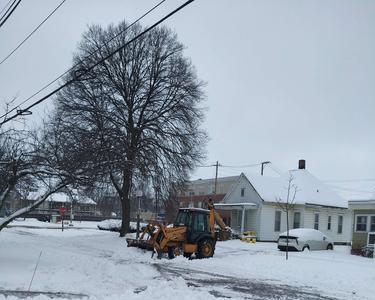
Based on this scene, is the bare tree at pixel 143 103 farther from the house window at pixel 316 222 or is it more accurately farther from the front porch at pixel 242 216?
the house window at pixel 316 222

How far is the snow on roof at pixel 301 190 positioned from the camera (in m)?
45.3

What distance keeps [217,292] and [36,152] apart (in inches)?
334

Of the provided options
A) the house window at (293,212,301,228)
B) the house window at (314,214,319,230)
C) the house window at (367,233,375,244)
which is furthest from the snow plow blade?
the house window at (314,214,319,230)

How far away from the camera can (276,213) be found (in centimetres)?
4497

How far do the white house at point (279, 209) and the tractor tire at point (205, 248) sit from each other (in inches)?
659

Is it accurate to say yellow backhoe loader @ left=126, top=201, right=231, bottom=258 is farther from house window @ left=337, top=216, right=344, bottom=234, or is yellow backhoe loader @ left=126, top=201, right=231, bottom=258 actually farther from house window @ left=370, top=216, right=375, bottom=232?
house window @ left=337, top=216, right=344, bottom=234

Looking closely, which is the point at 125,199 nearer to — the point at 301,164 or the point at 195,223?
the point at 195,223

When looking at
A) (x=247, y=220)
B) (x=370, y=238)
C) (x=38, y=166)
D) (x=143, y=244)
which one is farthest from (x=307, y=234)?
(x=38, y=166)

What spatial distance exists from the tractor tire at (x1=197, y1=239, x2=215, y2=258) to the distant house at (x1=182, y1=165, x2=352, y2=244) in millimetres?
17602

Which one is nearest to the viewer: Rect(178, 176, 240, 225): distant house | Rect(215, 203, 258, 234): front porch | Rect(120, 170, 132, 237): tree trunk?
Rect(120, 170, 132, 237): tree trunk

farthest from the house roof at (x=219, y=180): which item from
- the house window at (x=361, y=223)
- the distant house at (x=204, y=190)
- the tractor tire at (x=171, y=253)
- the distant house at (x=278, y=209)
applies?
the tractor tire at (x=171, y=253)

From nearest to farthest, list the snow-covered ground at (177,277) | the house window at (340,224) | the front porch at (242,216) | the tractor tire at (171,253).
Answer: the snow-covered ground at (177,277) < the tractor tire at (171,253) < the front porch at (242,216) < the house window at (340,224)

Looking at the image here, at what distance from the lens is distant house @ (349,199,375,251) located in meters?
33.4

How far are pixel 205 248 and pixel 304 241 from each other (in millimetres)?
10551
